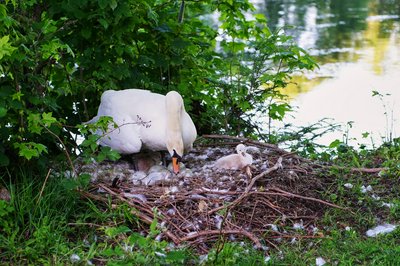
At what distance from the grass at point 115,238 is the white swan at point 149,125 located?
57 cm

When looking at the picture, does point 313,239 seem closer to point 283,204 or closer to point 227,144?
point 283,204

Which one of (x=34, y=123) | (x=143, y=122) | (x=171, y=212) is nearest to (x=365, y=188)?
(x=171, y=212)

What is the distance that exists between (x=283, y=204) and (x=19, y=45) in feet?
7.00

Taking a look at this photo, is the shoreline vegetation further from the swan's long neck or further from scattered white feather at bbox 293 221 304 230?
the swan's long neck

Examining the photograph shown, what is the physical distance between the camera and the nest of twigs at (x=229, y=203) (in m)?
4.94

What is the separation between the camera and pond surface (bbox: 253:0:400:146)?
11.2 metres

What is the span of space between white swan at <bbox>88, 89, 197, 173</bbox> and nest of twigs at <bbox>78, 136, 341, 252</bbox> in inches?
9.6

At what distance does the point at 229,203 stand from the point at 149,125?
906 mm

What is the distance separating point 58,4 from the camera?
19.1ft

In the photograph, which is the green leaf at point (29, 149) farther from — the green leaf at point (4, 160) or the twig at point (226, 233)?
the twig at point (226, 233)

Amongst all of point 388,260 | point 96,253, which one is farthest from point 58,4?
point 388,260

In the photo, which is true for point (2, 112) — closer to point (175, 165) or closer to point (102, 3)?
point (102, 3)

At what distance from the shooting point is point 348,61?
1462cm

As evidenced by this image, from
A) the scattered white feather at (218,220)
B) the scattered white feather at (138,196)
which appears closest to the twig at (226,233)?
the scattered white feather at (218,220)
